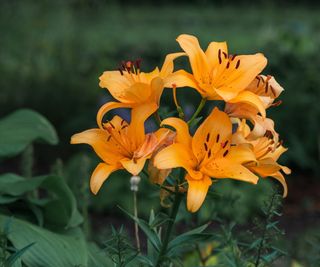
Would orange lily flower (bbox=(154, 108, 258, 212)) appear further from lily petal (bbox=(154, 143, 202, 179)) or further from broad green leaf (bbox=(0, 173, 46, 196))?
broad green leaf (bbox=(0, 173, 46, 196))

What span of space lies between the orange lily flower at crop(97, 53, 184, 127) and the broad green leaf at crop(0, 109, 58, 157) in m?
1.26

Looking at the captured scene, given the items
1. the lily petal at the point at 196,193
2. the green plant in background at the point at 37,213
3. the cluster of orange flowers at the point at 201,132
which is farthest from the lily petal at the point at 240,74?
the green plant in background at the point at 37,213

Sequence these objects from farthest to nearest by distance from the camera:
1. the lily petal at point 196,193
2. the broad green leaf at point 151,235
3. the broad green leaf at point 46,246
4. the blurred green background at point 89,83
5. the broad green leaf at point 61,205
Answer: the blurred green background at point 89,83
the broad green leaf at point 61,205
the broad green leaf at point 46,246
the broad green leaf at point 151,235
the lily petal at point 196,193

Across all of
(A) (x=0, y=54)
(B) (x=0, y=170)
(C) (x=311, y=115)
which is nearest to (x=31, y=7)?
(A) (x=0, y=54)

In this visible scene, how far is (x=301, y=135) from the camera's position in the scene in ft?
23.2

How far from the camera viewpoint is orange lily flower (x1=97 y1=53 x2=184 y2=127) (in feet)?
6.60

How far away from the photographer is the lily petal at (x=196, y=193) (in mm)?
1869

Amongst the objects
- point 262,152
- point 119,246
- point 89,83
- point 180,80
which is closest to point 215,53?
point 180,80

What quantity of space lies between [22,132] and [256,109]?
5.33 feet

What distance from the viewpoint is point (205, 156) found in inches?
77.2

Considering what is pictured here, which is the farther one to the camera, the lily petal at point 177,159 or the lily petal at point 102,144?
the lily petal at point 102,144

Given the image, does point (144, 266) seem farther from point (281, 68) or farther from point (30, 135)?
point (281, 68)

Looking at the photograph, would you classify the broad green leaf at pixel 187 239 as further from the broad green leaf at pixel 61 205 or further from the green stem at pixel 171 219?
the broad green leaf at pixel 61 205

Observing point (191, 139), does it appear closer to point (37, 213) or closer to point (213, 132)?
point (213, 132)
